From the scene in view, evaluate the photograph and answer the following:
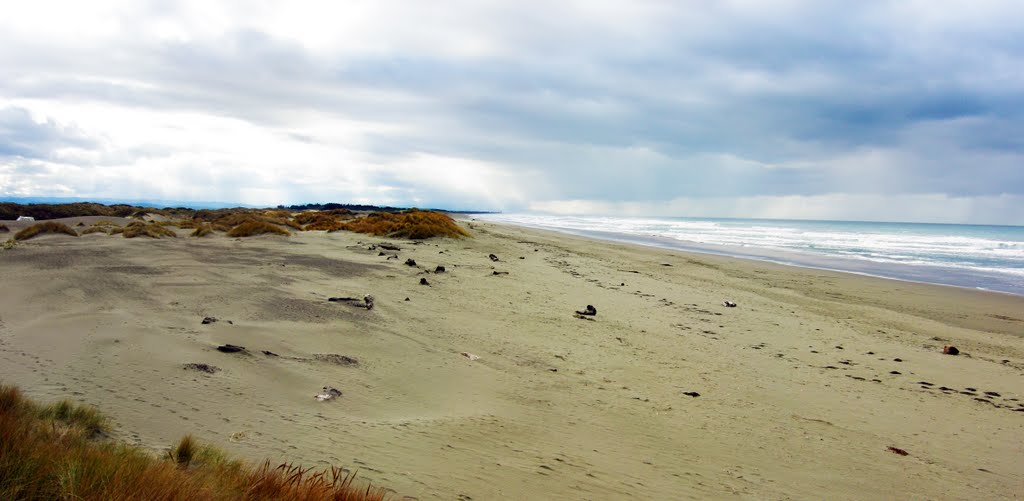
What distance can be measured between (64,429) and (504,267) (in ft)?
A: 35.2

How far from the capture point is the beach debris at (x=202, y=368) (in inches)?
170

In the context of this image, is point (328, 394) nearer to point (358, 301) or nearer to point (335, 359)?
point (335, 359)

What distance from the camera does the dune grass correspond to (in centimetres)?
203

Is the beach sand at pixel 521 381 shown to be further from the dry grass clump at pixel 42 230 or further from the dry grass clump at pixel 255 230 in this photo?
the dry grass clump at pixel 255 230

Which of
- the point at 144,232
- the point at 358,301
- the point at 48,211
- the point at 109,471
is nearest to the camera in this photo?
the point at 109,471

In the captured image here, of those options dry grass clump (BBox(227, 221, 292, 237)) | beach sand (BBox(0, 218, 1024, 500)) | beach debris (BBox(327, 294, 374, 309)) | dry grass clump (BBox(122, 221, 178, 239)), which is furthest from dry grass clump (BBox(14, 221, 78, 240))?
beach debris (BBox(327, 294, 374, 309))

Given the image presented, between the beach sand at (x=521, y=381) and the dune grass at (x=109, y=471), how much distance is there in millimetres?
316

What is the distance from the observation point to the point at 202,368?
436 cm

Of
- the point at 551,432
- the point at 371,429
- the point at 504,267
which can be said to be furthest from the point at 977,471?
the point at 504,267

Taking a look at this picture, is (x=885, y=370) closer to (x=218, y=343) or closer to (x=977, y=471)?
(x=977, y=471)

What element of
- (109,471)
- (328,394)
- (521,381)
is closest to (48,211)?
(328,394)

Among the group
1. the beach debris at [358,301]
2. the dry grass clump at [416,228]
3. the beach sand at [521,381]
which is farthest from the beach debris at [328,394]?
the dry grass clump at [416,228]

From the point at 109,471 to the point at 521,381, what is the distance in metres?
3.51

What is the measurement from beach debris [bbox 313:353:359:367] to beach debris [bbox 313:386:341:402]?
0.69 meters
